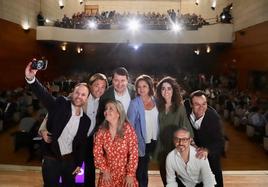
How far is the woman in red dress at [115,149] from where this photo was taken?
2656 millimetres

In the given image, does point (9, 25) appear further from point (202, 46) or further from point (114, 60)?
point (202, 46)

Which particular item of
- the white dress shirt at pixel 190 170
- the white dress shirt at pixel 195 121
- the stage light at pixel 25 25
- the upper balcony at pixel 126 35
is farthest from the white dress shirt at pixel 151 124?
the upper balcony at pixel 126 35

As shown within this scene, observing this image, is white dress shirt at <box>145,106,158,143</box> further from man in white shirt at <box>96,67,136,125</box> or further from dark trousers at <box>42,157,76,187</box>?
dark trousers at <box>42,157,76,187</box>

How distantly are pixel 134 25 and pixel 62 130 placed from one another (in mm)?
14425

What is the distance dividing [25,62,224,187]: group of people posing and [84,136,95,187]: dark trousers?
1 centimetres

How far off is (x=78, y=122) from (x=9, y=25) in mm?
11327

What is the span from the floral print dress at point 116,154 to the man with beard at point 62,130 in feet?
0.67

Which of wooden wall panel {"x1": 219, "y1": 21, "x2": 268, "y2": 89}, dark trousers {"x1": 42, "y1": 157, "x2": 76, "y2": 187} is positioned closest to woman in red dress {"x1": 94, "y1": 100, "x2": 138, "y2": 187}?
dark trousers {"x1": 42, "y1": 157, "x2": 76, "y2": 187}

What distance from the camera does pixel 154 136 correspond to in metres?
3.13

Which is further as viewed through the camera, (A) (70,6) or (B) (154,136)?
(A) (70,6)

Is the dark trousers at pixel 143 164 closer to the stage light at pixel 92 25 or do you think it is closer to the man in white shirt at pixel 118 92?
the man in white shirt at pixel 118 92

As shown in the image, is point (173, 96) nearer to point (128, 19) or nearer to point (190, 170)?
point (190, 170)

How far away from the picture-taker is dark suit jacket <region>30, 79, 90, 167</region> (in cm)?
274

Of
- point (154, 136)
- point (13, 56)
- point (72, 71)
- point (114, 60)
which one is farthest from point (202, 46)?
point (154, 136)
